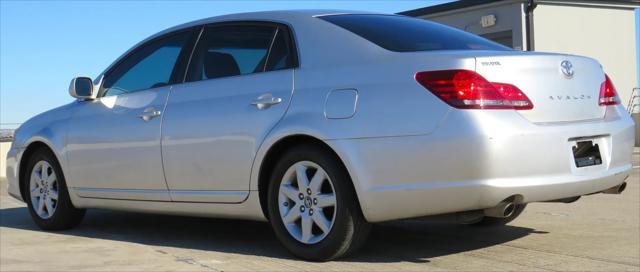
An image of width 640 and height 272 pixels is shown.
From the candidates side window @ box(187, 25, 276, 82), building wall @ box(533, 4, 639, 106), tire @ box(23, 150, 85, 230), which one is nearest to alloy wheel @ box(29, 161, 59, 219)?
tire @ box(23, 150, 85, 230)

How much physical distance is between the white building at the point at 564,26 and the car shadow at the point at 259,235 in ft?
50.4

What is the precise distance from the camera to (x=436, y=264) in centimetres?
439

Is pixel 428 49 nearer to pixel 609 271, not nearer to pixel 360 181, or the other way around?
pixel 360 181

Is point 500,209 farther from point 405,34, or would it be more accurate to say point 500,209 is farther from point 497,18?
point 497,18

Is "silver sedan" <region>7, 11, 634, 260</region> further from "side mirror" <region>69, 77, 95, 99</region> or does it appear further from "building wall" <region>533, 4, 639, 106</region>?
"building wall" <region>533, 4, 639, 106</region>

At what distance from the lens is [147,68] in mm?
5879

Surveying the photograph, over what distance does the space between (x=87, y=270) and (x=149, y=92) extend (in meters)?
1.59

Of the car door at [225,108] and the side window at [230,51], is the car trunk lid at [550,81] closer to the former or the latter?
the car door at [225,108]

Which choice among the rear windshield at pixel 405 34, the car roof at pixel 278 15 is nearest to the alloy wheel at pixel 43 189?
the car roof at pixel 278 15

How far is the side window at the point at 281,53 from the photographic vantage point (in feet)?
16.0

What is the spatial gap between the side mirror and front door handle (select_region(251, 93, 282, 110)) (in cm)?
196

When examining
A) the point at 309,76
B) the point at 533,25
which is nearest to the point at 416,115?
the point at 309,76

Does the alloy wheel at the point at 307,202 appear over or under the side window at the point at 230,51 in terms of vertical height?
under

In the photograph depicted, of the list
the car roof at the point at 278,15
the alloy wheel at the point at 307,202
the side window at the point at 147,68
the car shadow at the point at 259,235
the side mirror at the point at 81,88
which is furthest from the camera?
the side mirror at the point at 81,88
